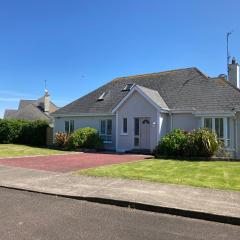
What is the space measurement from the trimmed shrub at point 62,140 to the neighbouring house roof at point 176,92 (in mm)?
2448

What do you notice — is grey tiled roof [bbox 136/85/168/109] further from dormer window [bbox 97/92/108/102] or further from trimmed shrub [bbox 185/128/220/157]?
dormer window [bbox 97/92/108/102]

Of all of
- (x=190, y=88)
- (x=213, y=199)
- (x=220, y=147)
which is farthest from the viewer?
(x=190, y=88)

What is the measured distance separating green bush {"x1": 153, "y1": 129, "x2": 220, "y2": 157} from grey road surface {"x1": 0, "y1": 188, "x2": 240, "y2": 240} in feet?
40.7

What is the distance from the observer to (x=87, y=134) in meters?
27.3

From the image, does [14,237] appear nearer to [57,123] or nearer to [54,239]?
[54,239]

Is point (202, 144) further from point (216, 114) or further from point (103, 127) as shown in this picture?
point (103, 127)

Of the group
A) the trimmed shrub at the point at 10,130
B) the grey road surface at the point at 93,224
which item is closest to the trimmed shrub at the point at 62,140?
the trimmed shrub at the point at 10,130

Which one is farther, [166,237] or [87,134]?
[87,134]

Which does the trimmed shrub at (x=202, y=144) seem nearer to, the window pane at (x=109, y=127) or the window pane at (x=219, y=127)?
the window pane at (x=219, y=127)

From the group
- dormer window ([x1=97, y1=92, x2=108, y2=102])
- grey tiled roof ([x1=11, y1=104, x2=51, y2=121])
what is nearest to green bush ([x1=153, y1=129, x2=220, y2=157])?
dormer window ([x1=97, y1=92, x2=108, y2=102])

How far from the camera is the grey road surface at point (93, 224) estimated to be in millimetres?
6523

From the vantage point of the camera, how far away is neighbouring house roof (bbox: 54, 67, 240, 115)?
77.5 feet

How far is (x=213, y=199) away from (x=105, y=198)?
2634 mm

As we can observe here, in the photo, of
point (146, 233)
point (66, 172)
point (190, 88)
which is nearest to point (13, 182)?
point (66, 172)
